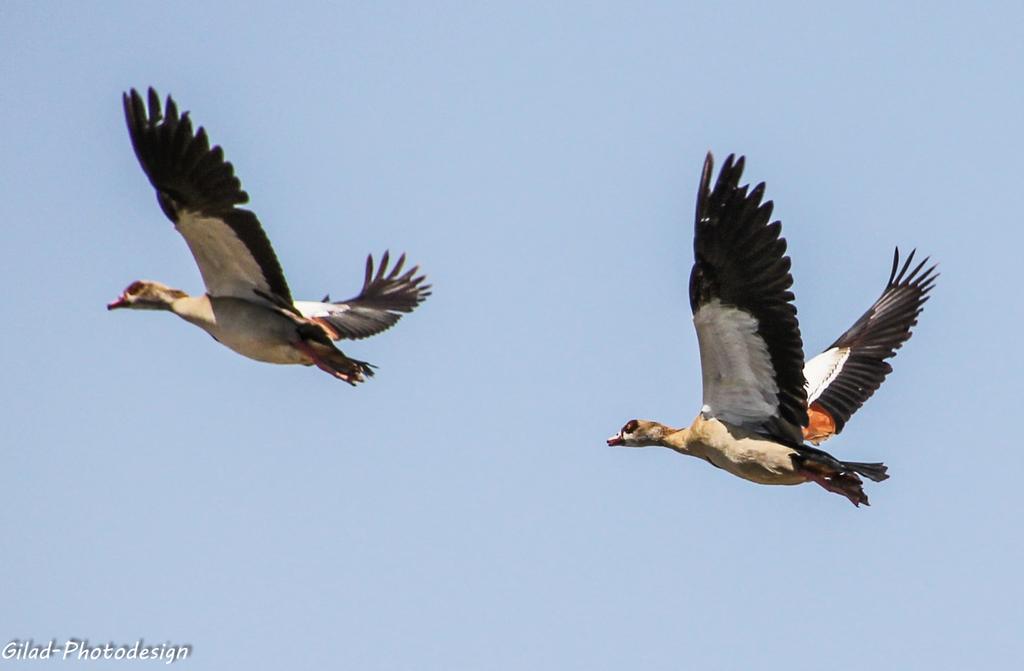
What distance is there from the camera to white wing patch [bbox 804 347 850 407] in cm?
1755

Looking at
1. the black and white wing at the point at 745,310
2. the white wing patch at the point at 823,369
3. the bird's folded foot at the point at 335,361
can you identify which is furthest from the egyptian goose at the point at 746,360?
the bird's folded foot at the point at 335,361

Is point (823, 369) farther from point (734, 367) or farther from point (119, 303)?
point (119, 303)

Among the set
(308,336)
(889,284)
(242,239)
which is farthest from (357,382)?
(889,284)

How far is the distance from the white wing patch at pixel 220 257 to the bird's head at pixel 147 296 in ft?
1.55

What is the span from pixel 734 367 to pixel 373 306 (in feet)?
16.3

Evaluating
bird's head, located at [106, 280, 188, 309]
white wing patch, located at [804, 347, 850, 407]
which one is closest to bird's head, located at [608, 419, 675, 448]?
white wing patch, located at [804, 347, 850, 407]

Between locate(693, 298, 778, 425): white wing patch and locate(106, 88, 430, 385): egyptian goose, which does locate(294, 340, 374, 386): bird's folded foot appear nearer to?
locate(106, 88, 430, 385): egyptian goose

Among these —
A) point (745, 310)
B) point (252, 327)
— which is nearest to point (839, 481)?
point (745, 310)

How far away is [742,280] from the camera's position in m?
14.1

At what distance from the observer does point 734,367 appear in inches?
579

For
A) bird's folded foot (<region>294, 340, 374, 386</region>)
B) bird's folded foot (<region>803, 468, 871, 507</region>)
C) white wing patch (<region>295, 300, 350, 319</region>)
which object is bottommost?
bird's folded foot (<region>803, 468, 871, 507</region>)

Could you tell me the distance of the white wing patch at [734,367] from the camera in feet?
46.8

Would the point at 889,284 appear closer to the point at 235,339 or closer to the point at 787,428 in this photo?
the point at 787,428

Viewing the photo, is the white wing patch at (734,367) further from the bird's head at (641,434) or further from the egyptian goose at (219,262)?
the egyptian goose at (219,262)
